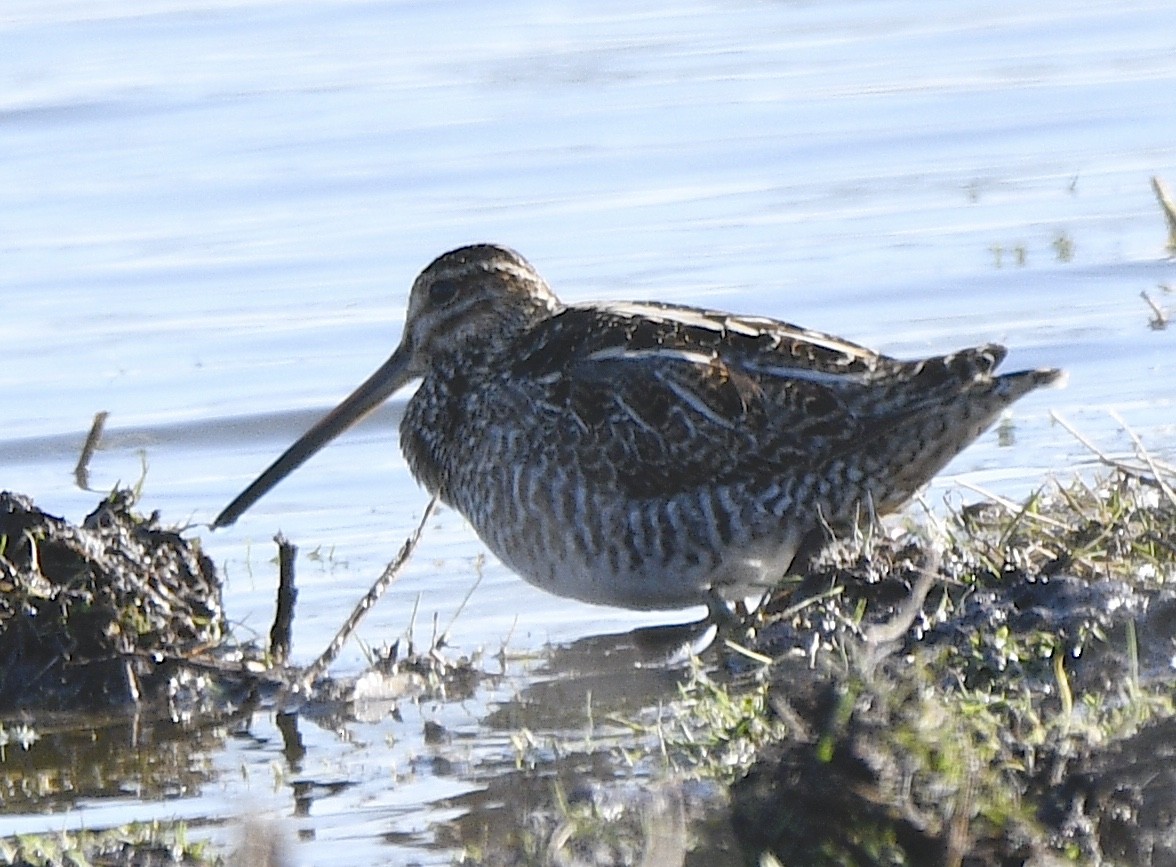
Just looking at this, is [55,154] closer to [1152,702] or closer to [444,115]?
[444,115]

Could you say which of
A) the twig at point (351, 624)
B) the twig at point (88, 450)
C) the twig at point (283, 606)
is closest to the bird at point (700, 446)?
the twig at point (351, 624)

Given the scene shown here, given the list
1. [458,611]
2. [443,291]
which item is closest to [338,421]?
[443,291]

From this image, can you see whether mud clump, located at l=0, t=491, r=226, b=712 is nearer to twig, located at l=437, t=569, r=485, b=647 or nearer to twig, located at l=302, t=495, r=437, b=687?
twig, located at l=302, t=495, r=437, b=687

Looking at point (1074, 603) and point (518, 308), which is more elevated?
point (518, 308)

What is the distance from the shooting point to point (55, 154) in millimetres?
12195

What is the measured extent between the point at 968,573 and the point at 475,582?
1.92 m

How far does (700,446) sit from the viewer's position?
568 centimetres

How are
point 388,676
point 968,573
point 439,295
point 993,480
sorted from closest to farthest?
point 968,573 → point 388,676 → point 439,295 → point 993,480

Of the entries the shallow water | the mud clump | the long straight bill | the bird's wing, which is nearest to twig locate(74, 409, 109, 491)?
the shallow water

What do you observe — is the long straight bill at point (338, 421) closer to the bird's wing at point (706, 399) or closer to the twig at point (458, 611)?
the twig at point (458, 611)

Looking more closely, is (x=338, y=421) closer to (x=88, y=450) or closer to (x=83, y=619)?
(x=88, y=450)

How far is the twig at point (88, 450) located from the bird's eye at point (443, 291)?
1278 millimetres

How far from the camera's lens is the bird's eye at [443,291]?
648 cm

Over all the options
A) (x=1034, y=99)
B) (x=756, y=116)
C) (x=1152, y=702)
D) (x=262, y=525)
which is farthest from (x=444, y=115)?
(x=1152, y=702)
